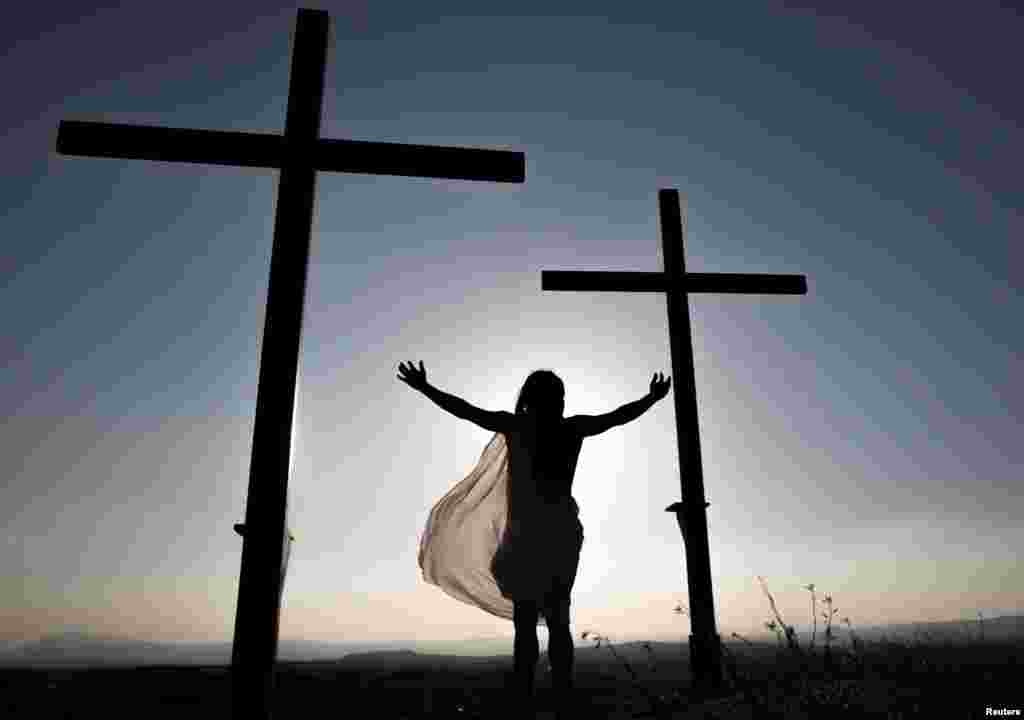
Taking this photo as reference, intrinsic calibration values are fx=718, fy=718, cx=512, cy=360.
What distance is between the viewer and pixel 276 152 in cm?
→ 525

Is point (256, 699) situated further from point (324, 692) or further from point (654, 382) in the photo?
point (324, 692)

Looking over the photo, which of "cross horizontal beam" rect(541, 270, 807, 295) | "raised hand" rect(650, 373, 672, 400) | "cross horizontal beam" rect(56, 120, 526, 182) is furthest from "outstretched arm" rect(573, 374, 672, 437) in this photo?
"cross horizontal beam" rect(541, 270, 807, 295)

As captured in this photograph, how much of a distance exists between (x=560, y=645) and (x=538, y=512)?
2.91ft

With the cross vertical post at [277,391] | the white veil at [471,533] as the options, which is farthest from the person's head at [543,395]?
the cross vertical post at [277,391]

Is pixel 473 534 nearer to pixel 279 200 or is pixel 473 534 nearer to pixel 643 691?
pixel 643 691

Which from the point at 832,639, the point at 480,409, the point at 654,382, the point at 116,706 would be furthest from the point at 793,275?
the point at 116,706

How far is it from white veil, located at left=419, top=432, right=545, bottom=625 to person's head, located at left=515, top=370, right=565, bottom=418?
28.0 inches

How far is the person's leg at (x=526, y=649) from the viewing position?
185 inches

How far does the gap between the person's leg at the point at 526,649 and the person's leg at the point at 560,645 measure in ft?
0.37

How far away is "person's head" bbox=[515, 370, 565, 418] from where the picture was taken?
5.06 m

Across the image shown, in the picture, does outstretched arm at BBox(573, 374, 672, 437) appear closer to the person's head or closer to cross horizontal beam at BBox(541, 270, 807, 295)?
the person's head

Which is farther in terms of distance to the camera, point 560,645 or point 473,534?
point 473,534

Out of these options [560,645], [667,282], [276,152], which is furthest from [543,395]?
[667,282]

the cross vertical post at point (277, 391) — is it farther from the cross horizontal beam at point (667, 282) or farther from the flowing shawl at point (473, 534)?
the cross horizontal beam at point (667, 282)
